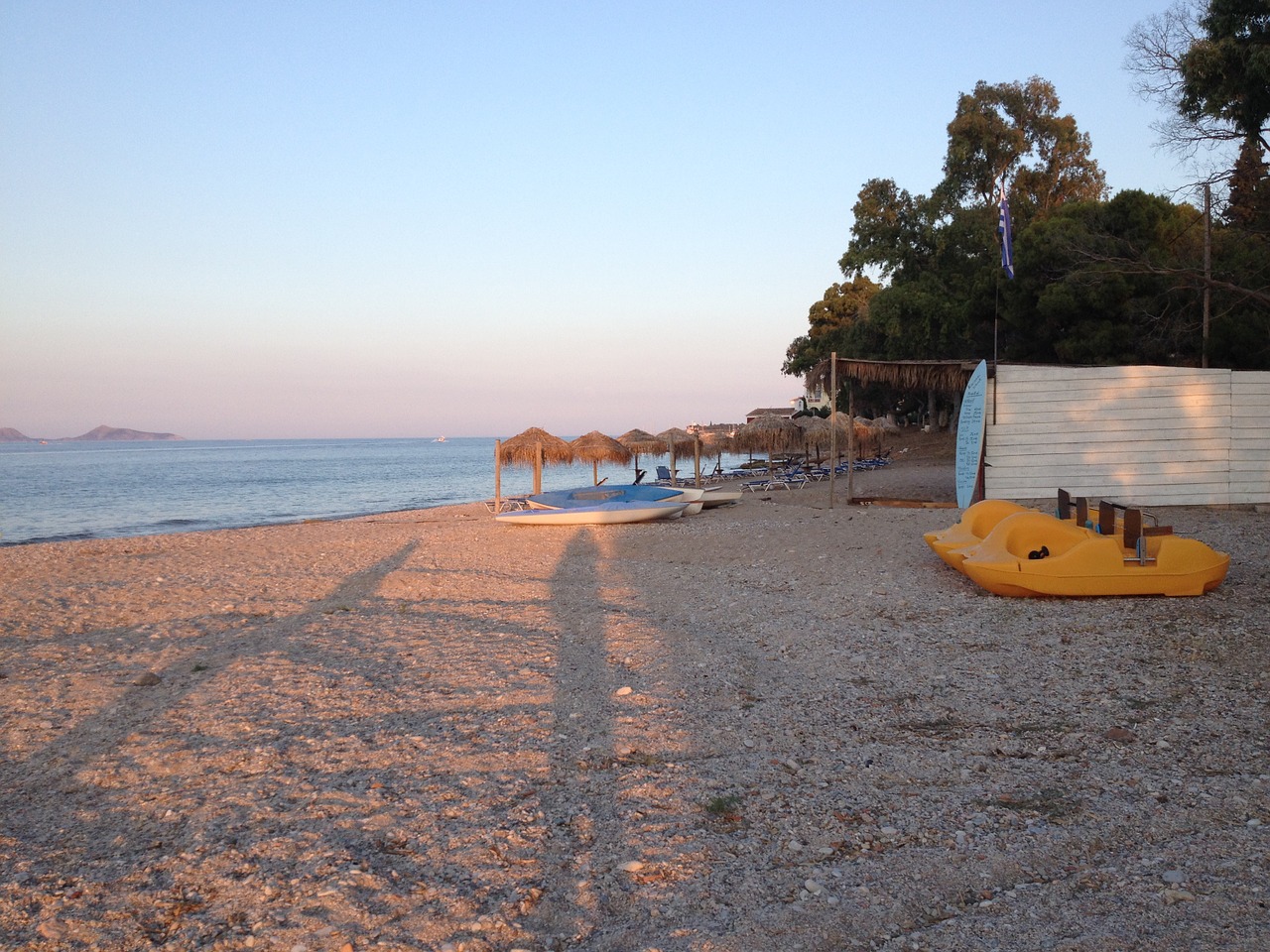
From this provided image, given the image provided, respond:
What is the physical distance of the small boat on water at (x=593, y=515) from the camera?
643 inches

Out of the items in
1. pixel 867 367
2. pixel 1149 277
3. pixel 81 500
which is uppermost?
pixel 1149 277

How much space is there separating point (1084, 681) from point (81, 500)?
1581 inches

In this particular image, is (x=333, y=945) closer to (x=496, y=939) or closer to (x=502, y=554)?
(x=496, y=939)

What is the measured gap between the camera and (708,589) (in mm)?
9375

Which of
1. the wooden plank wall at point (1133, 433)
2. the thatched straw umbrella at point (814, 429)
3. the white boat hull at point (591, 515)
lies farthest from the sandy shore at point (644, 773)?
the thatched straw umbrella at point (814, 429)

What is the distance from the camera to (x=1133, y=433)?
13.7 m

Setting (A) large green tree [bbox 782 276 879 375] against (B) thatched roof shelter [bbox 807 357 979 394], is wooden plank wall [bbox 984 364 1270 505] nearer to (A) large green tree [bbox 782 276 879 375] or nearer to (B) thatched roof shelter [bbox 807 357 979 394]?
(B) thatched roof shelter [bbox 807 357 979 394]

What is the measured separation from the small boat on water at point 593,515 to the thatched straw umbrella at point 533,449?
5.82m

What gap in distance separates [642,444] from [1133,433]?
15.4 metres

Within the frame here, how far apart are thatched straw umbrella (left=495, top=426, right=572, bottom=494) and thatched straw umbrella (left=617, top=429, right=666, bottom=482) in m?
3.27

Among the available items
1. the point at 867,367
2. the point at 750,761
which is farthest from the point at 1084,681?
the point at 867,367

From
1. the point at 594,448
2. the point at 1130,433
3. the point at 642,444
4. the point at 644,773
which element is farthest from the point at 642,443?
the point at 644,773

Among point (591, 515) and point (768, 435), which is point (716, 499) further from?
point (768, 435)

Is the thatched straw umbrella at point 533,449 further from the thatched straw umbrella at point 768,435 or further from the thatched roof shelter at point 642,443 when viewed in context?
the thatched straw umbrella at point 768,435
